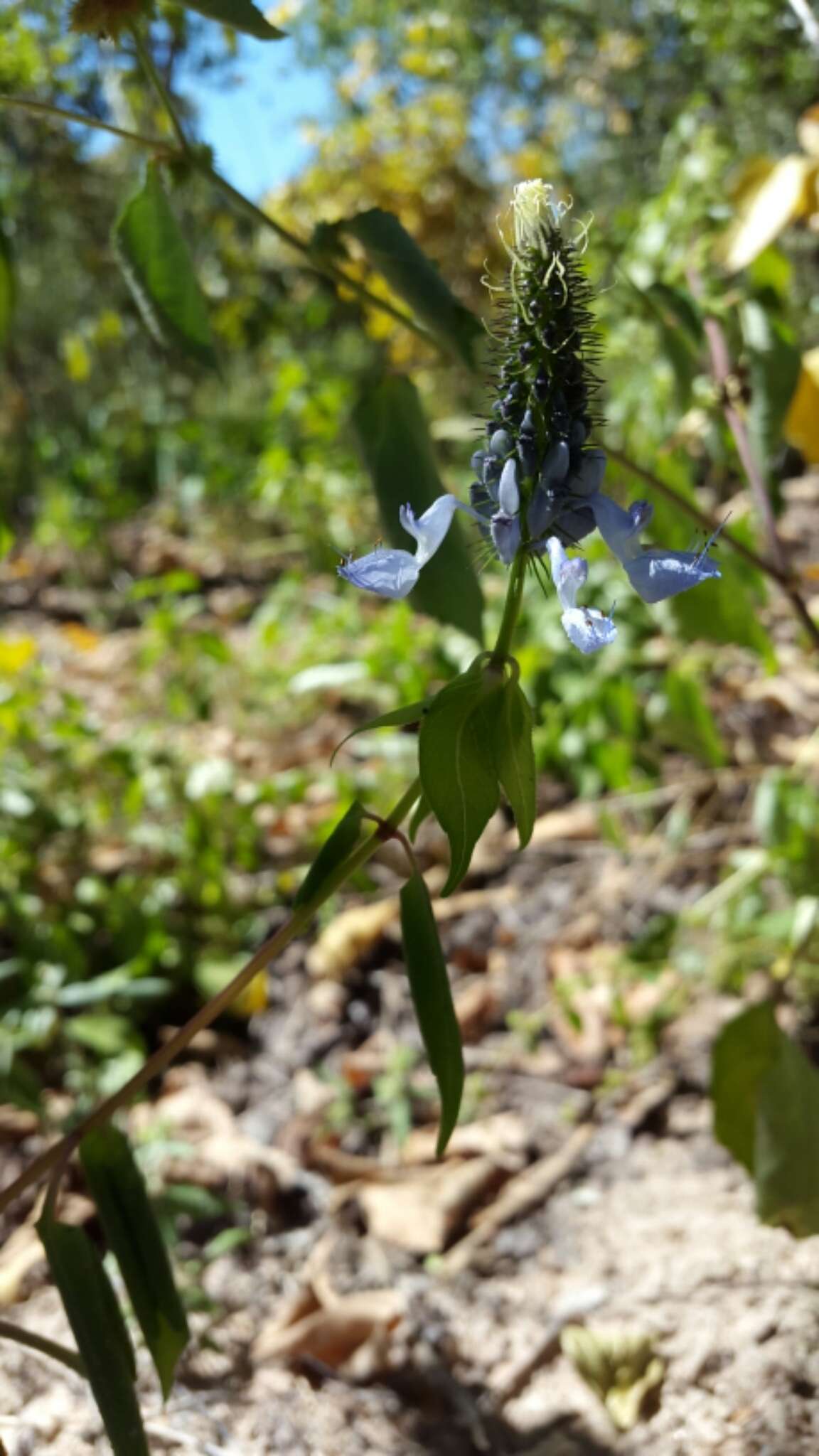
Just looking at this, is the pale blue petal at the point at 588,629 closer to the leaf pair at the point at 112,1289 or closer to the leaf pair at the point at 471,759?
the leaf pair at the point at 471,759

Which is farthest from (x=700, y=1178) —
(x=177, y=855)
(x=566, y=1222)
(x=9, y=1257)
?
(x=177, y=855)

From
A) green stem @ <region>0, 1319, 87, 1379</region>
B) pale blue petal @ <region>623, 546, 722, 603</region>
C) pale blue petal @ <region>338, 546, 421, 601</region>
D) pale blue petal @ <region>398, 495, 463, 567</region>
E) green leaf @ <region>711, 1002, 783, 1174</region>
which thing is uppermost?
pale blue petal @ <region>398, 495, 463, 567</region>

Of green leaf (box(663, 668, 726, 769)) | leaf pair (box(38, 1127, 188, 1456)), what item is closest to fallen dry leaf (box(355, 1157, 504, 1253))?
green leaf (box(663, 668, 726, 769))

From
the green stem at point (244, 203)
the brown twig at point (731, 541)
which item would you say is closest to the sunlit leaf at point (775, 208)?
the brown twig at point (731, 541)

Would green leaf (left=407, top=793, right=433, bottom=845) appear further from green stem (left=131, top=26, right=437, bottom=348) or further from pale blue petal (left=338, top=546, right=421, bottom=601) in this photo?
green stem (left=131, top=26, right=437, bottom=348)

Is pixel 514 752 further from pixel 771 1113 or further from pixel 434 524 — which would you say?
pixel 771 1113
